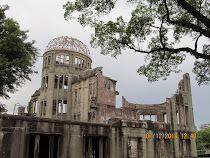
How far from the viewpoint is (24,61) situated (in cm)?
1925

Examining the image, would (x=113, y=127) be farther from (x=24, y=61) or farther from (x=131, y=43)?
(x=24, y=61)

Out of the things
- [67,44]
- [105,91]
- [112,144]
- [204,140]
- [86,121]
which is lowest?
[204,140]

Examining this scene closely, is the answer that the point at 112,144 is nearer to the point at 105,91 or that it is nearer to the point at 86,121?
the point at 86,121

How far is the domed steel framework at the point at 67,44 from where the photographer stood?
36.5 meters

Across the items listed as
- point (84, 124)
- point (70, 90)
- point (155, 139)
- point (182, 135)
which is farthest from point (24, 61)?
point (182, 135)

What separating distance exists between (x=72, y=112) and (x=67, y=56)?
9.55m

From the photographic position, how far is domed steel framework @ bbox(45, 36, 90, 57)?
36.5 m

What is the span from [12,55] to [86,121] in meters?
11.7

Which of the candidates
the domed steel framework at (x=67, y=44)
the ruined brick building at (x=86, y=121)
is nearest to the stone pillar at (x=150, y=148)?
the ruined brick building at (x=86, y=121)

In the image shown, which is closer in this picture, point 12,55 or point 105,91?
point 12,55

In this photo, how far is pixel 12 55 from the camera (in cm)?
1925

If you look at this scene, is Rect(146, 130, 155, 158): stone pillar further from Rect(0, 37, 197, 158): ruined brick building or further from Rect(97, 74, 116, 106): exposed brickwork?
Rect(97, 74, 116, 106): exposed brickwork
